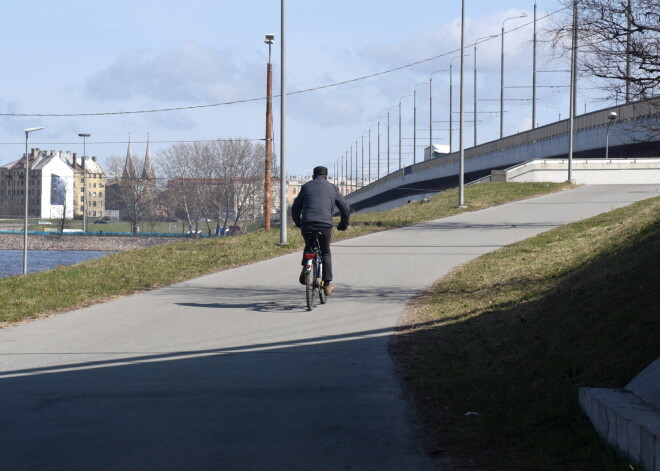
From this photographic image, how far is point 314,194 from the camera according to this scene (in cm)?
1233

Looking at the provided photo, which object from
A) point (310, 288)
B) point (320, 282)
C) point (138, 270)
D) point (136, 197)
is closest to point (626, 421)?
point (310, 288)

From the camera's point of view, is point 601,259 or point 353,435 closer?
point 353,435

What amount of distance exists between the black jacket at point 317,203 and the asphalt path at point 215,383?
1158 mm

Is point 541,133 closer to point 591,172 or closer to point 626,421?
point 591,172

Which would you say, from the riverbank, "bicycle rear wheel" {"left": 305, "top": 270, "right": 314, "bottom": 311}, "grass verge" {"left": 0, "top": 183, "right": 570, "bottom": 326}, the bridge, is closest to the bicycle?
"bicycle rear wheel" {"left": 305, "top": 270, "right": 314, "bottom": 311}

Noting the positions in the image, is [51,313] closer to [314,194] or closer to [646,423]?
[314,194]

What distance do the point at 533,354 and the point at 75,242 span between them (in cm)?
7981

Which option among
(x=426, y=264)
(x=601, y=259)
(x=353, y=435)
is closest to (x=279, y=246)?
(x=426, y=264)

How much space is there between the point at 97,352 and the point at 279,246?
12.2 metres

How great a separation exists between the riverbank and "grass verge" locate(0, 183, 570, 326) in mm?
58278

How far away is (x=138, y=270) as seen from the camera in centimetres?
1708

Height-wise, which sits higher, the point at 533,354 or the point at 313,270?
the point at 313,270

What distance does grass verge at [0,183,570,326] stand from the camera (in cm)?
1332

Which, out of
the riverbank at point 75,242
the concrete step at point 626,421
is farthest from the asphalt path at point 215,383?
the riverbank at point 75,242
